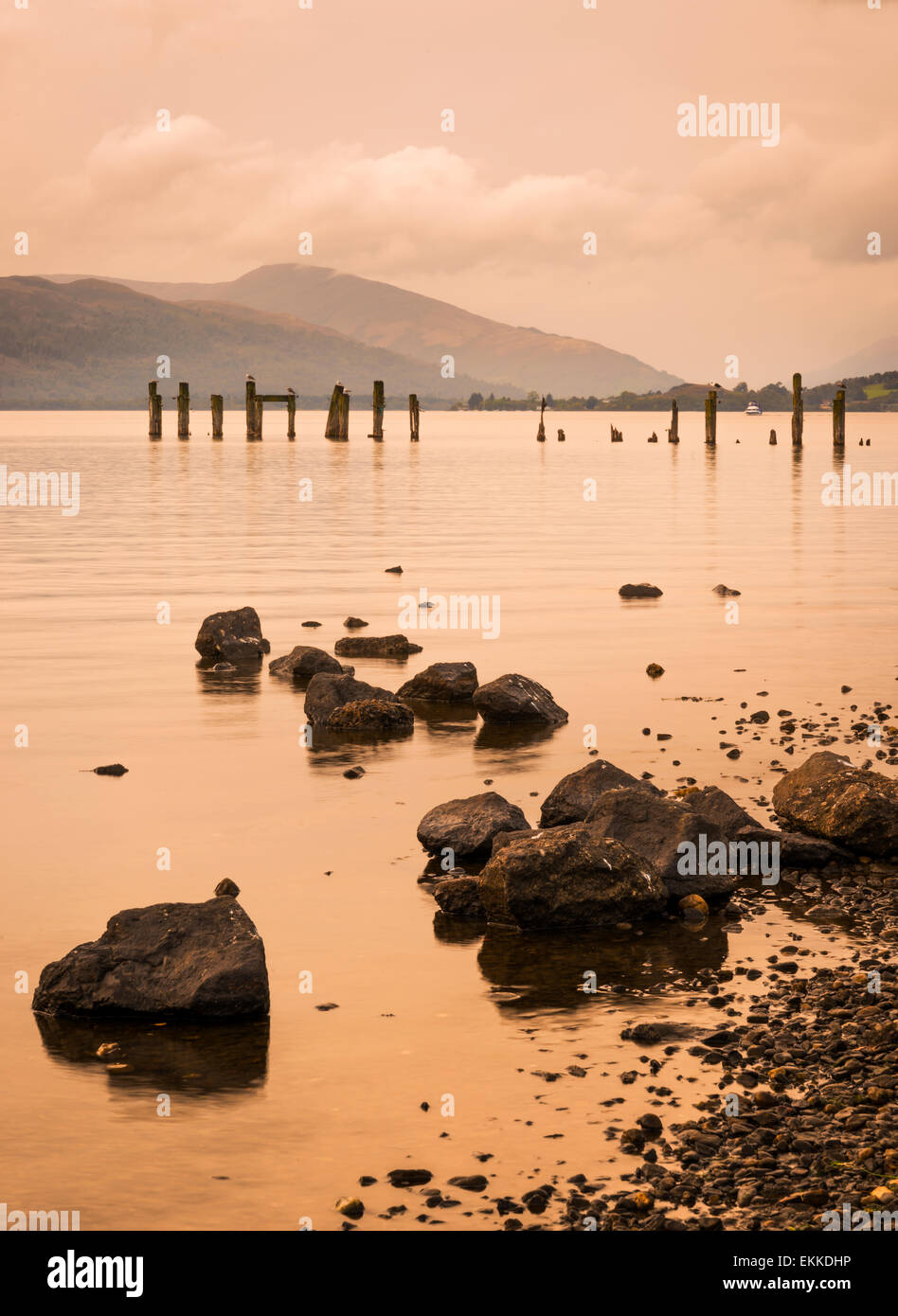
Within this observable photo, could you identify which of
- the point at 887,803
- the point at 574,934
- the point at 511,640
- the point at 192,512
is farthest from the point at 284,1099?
the point at 192,512

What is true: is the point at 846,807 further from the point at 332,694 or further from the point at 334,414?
the point at 334,414

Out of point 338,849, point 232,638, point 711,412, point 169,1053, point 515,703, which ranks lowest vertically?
point 169,1053

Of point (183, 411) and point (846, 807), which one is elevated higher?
point (183, 411)

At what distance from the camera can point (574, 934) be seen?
985 cm

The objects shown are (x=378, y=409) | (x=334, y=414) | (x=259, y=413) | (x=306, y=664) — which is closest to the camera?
(x=306, y=664)

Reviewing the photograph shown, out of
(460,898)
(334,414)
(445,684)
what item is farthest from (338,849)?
(334,414)

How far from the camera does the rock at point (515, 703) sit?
1588cm

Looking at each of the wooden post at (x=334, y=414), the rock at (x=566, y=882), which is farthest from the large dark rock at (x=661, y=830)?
the wooden post at (x=334, y=414)

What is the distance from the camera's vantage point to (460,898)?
10.1 m

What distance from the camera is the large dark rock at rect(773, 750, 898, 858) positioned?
1104cm

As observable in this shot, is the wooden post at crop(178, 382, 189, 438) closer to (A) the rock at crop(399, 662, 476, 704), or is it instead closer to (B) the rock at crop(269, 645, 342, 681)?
(B) the rock at crop(269, 645, 342, 681)

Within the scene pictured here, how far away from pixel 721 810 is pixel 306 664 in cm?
844

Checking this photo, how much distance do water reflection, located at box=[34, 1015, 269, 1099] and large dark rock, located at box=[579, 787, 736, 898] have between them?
10.1ft

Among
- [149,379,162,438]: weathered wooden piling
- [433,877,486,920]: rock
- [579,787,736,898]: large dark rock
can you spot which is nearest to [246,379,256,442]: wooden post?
[149,379,162,438]: weathered wooden piling
